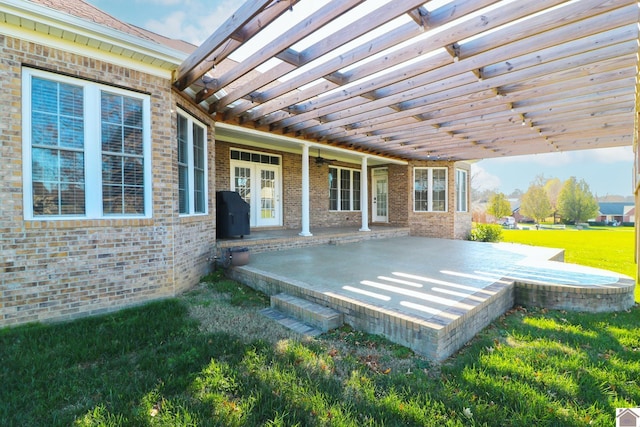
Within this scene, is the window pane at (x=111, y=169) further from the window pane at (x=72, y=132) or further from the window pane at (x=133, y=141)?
the window pane at (x=72, y=132)

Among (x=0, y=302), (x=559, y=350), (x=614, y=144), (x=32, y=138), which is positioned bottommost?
(x=559, y=350)

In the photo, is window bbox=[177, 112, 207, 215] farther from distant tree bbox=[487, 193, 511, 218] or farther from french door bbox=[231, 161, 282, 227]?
distant tree bbox=[487, 193, 511, 218]

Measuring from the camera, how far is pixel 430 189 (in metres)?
11.8

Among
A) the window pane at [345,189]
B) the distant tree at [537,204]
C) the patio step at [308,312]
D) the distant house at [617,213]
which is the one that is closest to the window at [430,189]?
the window pane at [345,189]

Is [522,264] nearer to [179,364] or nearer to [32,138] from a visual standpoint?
[179,364]

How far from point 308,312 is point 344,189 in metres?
8.79

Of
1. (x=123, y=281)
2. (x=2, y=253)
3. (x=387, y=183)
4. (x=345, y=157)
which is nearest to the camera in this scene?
(x=2, y=253)

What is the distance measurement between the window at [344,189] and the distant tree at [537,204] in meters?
40.2

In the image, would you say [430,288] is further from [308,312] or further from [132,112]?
[132,112]

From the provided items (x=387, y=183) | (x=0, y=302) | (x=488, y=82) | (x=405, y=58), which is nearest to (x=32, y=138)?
(x=0, y=302)

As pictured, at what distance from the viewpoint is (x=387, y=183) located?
498 inches

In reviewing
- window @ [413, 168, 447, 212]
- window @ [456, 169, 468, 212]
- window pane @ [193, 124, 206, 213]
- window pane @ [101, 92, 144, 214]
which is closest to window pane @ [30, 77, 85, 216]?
window pane @ [101, 92, 144, 214]

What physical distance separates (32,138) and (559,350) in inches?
243

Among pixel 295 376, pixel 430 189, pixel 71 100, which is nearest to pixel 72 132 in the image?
pixel 71 100
